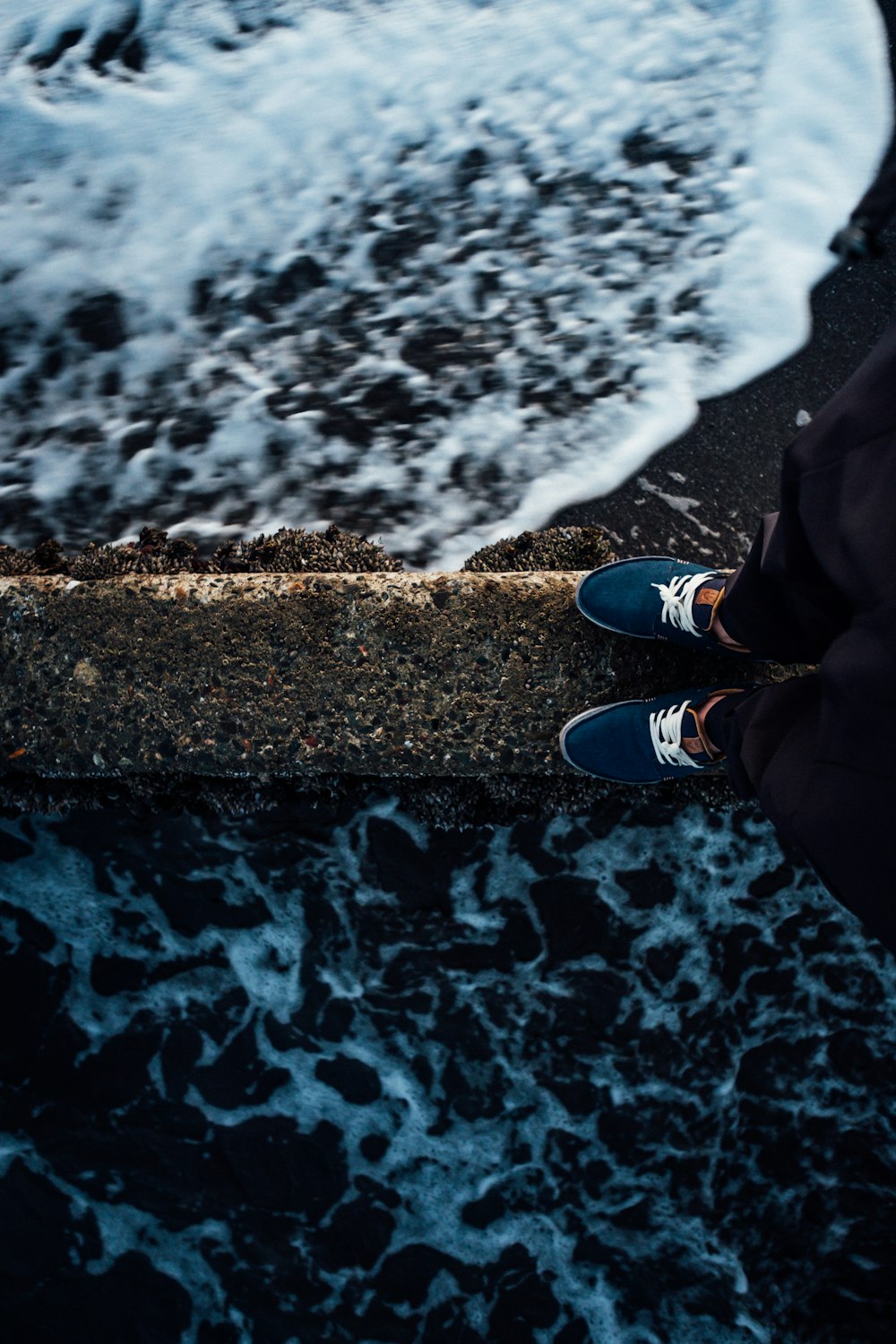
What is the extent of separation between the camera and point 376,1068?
3125mm

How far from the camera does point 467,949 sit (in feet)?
10.0

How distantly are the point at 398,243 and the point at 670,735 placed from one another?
2378 mm

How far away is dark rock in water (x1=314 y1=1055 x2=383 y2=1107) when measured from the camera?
3121mm

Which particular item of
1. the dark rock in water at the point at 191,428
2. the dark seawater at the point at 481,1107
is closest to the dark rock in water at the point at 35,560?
the dark rock in water at the point at 191,428

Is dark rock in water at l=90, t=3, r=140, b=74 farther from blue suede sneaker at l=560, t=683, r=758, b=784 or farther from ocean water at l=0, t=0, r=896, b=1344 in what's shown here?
blue suede sneaker at l=560, t=683, r=758, b=784

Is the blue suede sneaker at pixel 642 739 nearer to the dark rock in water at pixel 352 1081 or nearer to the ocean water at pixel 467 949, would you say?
the ocean water at pixel 467 949

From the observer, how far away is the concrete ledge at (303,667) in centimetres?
244

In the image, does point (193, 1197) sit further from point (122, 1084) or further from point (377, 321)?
point (377, 321)

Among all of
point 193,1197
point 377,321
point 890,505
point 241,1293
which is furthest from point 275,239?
point 241,1293

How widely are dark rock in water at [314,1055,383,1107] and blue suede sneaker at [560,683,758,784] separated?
5.09ft

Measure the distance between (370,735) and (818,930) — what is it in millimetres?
1785

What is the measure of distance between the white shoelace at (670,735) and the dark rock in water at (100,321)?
2.68 metres

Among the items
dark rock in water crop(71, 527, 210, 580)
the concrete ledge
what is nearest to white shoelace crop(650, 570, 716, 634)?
the concrete ledge

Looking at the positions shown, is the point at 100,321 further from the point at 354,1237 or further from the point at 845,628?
the point at 354,1237
